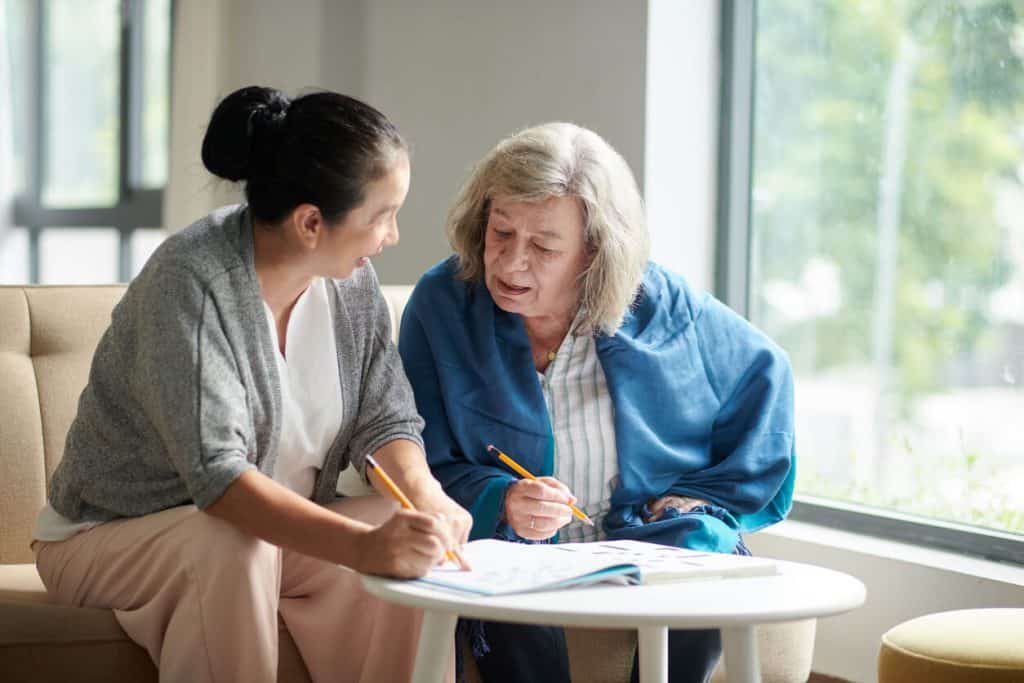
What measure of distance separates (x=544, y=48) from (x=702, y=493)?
4.30 ft

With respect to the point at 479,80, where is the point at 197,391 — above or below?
below

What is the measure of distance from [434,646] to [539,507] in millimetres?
484

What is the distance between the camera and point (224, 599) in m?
1.71

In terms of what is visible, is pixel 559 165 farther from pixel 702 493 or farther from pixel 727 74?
pixel 727 74

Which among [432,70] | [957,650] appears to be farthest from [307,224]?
[432,70]

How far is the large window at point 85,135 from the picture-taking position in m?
5.40

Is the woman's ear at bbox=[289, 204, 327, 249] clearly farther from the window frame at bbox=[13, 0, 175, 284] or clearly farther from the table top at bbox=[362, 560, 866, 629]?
the window frame at bbox=[13, 0, 175, 284]

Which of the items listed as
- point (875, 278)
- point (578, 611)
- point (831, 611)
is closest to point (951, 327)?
point (875, 278)

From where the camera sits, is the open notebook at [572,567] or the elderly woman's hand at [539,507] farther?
the elderly woman's hand at [539,507]

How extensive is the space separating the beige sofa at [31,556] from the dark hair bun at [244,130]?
662 millimetres

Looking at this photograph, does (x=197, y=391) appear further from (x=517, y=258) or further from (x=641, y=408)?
(x=641, y=408)

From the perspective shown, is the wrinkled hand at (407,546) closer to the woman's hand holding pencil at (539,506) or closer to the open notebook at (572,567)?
the open notebook at (572,567)

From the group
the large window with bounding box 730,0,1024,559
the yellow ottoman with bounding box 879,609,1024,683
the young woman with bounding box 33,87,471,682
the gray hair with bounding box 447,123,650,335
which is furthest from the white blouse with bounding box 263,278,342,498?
the large window with bounding box 730,0,1024,559

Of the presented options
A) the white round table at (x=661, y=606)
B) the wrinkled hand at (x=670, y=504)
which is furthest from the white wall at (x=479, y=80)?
the white round table at (x=661, y=606)
